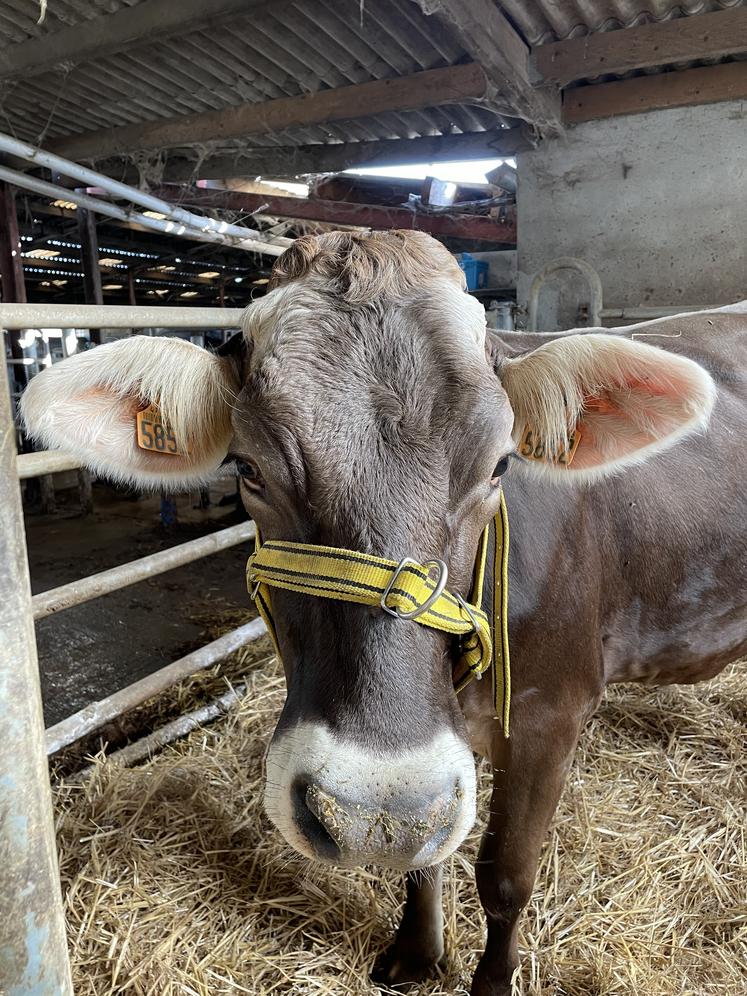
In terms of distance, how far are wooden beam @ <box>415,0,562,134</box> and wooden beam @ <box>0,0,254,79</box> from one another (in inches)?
40.5

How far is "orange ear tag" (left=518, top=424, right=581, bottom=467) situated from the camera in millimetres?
1652

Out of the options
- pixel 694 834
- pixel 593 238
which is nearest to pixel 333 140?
pixel 593 238

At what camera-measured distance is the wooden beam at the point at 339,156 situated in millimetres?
5312

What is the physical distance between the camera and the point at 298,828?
1.15 metres

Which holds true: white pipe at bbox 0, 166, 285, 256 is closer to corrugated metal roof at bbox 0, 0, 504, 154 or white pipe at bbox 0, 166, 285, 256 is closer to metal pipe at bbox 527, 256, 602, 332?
corrugated metal roof at bbox 0, 0, 504, 154

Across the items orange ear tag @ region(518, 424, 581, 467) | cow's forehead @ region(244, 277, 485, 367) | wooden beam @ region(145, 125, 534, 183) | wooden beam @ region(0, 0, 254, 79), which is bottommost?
orange ear tag @ region(518, 424, 581, 467)

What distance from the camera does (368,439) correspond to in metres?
1.22

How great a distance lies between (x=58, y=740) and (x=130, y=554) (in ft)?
15.4

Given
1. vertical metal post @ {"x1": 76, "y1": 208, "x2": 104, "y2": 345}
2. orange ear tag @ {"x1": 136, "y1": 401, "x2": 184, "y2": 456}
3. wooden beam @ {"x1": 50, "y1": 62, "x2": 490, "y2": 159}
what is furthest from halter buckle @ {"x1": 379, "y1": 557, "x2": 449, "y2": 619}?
vertical metal post @ {"x1": 76, "y1": 208, "x2": 104, "y2": 345}

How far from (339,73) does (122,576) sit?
12.6 ft

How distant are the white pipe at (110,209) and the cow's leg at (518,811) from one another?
17.7ft

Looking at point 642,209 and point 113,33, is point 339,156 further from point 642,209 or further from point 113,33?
point 642,209

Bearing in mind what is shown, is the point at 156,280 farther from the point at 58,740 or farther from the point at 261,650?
the point at 58,740

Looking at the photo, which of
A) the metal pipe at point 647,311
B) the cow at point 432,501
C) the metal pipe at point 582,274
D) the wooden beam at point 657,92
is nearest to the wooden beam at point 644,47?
the wooden beam at point 657,92
